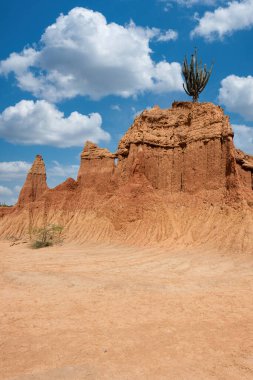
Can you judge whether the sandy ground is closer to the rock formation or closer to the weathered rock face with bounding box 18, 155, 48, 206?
the rock formation

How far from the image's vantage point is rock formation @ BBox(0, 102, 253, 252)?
21.6m

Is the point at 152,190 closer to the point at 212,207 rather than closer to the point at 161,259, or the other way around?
the point at 212,207

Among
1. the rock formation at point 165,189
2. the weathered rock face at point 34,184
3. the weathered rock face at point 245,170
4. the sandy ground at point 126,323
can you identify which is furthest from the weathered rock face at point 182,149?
the weathered rock face at point 34,184

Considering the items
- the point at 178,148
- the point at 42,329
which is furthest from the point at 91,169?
the point at 42,329

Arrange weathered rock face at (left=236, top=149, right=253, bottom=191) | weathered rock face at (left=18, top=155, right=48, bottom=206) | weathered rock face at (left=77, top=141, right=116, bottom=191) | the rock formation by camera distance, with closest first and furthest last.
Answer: the rock formation → weathered rock face at (left=236, top=149, right=253, bottom=191) → weathered rock face at (left=77, top=141, right=116, bottom=191) → weathered rock face at (left=18, top=155, right=48, bottom=206)

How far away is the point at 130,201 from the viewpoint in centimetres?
2595

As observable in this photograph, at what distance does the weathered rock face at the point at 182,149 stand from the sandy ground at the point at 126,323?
10.5 meters

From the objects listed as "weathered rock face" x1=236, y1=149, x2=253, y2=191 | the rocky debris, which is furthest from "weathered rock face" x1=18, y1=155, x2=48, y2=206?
"weathered rock face" x1=236, y1=149, x2=253, y2=191

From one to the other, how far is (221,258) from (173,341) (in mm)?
11278

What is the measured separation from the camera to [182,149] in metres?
26.5

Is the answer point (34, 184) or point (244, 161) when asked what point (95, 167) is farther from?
point (244, 161)

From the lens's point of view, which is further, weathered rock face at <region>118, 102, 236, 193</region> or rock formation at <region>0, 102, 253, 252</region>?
weathered rock face at <region>118, 102, 236, 193</region>

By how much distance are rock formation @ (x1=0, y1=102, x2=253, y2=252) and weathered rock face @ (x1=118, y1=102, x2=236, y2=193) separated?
0.23ft

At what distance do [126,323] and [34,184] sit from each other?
33354mm
